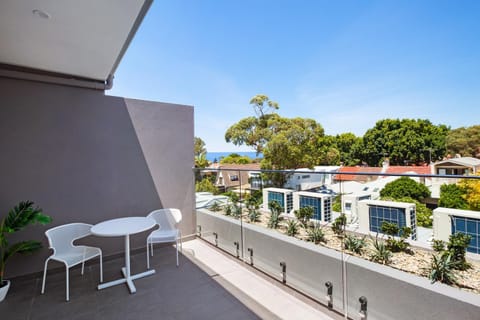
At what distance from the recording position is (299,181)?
2688 mm

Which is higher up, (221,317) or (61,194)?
(61,194)

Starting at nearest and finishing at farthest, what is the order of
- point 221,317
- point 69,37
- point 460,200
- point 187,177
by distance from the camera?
point 460,200, point 221,317, point 69,37, point 187,177

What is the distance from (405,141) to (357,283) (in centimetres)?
3119

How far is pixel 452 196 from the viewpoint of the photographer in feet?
5.65

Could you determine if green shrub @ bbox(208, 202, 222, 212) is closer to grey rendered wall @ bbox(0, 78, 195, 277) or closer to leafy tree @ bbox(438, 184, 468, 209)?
grey rendered wall @ bbox(0, 78, 195, 277)

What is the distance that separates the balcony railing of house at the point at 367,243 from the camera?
64.5 inches

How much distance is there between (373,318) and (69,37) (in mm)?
3715

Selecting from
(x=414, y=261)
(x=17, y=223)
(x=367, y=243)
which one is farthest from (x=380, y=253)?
(x=17, y=223)

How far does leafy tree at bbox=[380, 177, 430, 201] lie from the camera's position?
1.83 m

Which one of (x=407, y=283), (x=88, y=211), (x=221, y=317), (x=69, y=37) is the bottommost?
(x=221, y=317)

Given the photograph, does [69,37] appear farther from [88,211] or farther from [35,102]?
[88,211]

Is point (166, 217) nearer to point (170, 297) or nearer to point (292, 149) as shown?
point (170, 297)

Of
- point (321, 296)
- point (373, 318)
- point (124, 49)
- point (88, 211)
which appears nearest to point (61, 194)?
point (88, 211)

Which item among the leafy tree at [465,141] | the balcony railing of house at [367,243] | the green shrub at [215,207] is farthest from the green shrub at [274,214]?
the leafy tree at [465,141]
